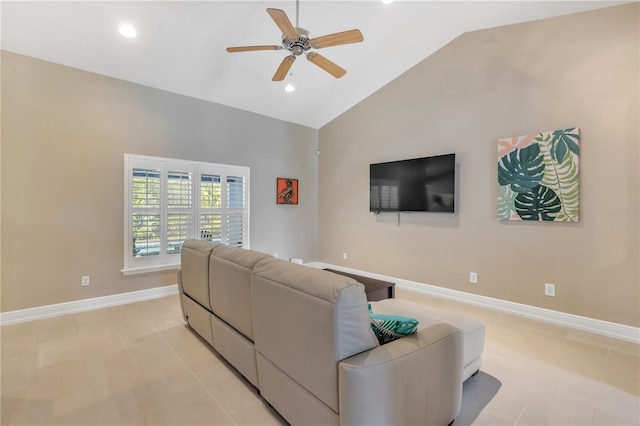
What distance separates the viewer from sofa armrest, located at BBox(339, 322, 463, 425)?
1235 mm

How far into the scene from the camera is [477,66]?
3.87m

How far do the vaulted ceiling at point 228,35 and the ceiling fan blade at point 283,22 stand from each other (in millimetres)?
885

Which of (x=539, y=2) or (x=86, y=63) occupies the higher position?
(x=539, y=2)

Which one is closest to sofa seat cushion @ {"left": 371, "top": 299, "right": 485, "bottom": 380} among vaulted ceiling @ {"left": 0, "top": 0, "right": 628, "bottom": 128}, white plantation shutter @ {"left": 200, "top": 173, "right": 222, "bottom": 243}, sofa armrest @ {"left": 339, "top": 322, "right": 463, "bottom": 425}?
sofa armrest @ {"left": 339, "top": 322, "right": 463, "bottom": 425}

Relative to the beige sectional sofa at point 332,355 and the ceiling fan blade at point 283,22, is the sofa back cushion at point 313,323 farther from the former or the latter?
the ceiling fan blade at point 283,22

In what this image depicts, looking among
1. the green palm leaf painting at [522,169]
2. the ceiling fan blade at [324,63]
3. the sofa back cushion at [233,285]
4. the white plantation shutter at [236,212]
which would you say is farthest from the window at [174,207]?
the green palm leaf painting at [522,169]

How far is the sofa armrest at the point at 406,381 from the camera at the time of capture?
4.05ft

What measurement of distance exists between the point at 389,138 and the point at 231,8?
115 inches

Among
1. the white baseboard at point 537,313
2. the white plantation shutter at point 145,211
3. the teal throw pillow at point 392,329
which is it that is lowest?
the white baseboard at point 537,313

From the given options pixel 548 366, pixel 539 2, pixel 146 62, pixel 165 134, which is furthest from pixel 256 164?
pixel 548 366

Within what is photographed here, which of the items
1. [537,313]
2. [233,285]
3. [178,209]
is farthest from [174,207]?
[537,313]

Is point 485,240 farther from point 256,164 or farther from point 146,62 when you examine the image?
point 146,62

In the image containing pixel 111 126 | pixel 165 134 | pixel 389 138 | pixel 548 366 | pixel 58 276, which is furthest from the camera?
pixel 389 138

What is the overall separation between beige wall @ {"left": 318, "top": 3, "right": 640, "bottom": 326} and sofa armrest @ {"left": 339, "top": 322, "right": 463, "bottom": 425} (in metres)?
2.59
